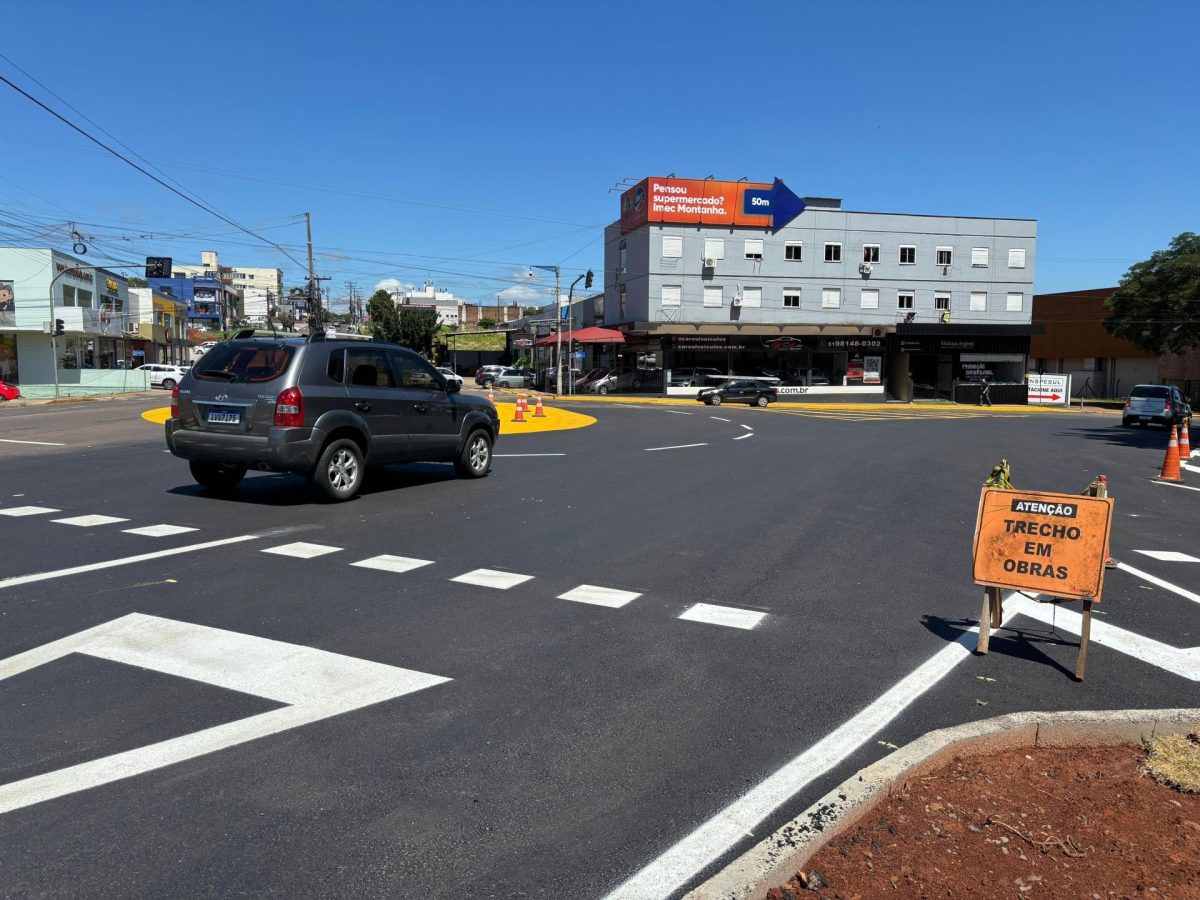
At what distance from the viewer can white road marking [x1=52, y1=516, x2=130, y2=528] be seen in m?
8.59

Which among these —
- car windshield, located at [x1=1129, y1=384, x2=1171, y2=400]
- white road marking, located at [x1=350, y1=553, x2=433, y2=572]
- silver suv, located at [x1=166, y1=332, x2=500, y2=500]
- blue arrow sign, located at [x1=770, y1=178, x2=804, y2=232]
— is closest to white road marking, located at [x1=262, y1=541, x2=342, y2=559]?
white road marking, located at [x1=350, y1=553, x2=433, y2=572]

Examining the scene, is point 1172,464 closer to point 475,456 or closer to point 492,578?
point 475,456

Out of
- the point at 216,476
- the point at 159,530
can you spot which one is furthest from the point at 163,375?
the point at 159,530

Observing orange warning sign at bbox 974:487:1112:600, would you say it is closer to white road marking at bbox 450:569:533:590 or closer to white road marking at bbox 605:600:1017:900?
white road marking at bbox 605:600:1017:900

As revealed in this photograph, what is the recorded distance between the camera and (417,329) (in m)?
81.7

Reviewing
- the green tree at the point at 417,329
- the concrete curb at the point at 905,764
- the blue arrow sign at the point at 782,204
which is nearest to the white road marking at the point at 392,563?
the concrete curb at the point at 905,764

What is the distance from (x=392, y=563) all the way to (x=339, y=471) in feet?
10.2

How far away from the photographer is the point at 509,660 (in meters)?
4.96

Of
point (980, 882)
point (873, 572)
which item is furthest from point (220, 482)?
point (980, 882)

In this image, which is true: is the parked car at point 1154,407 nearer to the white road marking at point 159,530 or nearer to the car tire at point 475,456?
the car tire at point 475,456

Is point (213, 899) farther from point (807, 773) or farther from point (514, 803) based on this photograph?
point (807, 773)

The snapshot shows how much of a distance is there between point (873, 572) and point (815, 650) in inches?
90.7

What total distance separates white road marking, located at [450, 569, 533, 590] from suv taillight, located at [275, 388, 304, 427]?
3.46 metres

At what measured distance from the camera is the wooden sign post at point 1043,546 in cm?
494
